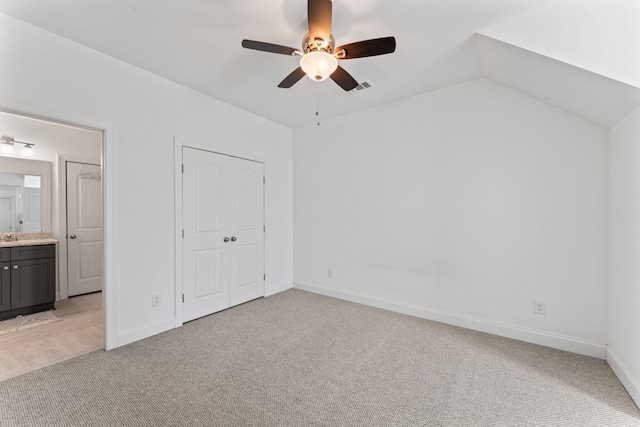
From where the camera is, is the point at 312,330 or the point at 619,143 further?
the point at 312,330

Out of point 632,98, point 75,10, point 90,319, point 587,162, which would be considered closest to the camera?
point 632,98

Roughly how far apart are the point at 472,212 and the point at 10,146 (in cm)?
605

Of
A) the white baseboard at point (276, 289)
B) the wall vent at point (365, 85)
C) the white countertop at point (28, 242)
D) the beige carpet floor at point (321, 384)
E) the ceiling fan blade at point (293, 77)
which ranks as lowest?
the beige carpet floor at point (321, 384)

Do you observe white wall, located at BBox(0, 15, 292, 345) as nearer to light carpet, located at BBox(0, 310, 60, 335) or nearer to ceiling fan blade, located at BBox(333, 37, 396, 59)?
light carpet, located at BBox(0, 310, 60, 335)

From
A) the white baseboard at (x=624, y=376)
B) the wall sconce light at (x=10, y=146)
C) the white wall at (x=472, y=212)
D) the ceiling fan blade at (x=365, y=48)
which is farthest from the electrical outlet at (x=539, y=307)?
the wall sconce light at (x=10, y=146)

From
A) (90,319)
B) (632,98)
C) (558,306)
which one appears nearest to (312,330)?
(558,306)

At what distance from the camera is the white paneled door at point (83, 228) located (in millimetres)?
4098

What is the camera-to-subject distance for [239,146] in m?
3.77

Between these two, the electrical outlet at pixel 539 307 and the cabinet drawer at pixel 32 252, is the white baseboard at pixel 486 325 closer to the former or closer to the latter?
the electrical outlet at pixel 539 307

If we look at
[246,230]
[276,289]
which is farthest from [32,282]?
[276,289]

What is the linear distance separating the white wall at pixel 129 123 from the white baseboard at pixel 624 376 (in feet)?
13.0

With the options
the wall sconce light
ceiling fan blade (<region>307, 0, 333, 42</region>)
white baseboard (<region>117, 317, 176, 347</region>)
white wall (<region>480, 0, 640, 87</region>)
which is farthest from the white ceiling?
white baseboard (<region>117, 317, 176, 347</region>)

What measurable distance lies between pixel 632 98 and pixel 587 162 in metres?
0.73

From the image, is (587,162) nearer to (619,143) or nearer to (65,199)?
(619,143)
